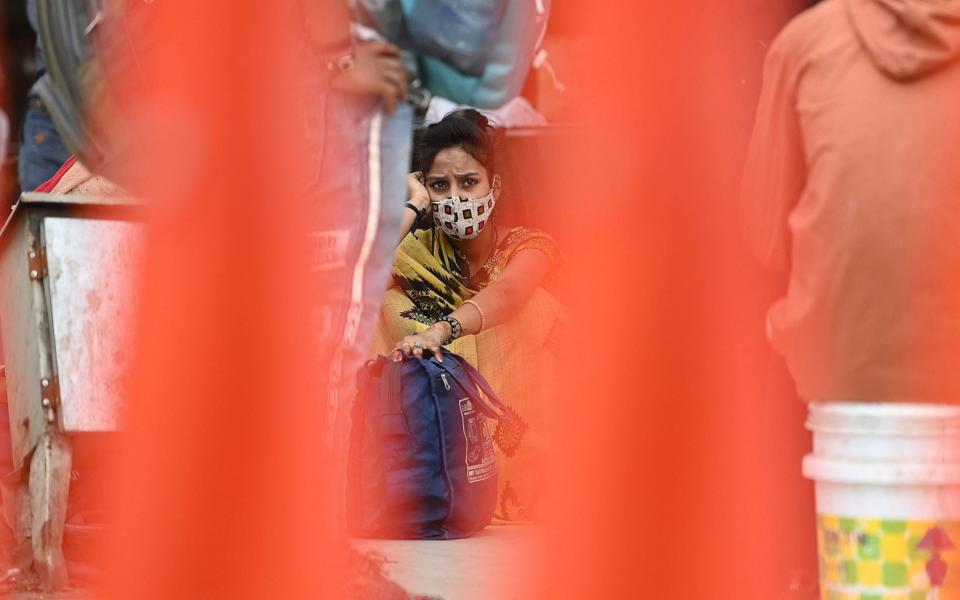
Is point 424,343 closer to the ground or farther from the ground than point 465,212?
closer to the ground

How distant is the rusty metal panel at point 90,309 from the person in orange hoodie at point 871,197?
1155mm

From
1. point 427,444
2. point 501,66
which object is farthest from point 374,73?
point 427,444

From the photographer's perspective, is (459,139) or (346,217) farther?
(459,139)

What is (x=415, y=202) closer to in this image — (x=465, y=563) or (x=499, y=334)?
(x=499, y=334)

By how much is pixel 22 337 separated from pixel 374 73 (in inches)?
33.1

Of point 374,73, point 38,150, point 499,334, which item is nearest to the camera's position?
point 374,73

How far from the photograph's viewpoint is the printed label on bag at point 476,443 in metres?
3.15

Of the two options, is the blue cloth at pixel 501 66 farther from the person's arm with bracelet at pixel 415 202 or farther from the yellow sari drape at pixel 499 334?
the yellow sari drape at pixel 499 334

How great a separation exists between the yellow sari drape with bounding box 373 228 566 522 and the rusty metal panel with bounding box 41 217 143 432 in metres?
0.54

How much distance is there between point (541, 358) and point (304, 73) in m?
0.75

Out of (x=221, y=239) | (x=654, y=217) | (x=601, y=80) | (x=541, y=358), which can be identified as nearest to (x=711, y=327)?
(x=654, y=217)

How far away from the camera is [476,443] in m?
3.17

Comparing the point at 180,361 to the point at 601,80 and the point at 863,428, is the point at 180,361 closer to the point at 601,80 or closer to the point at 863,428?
the point at 601,80


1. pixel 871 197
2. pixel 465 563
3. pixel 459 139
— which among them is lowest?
pixel 465 563
